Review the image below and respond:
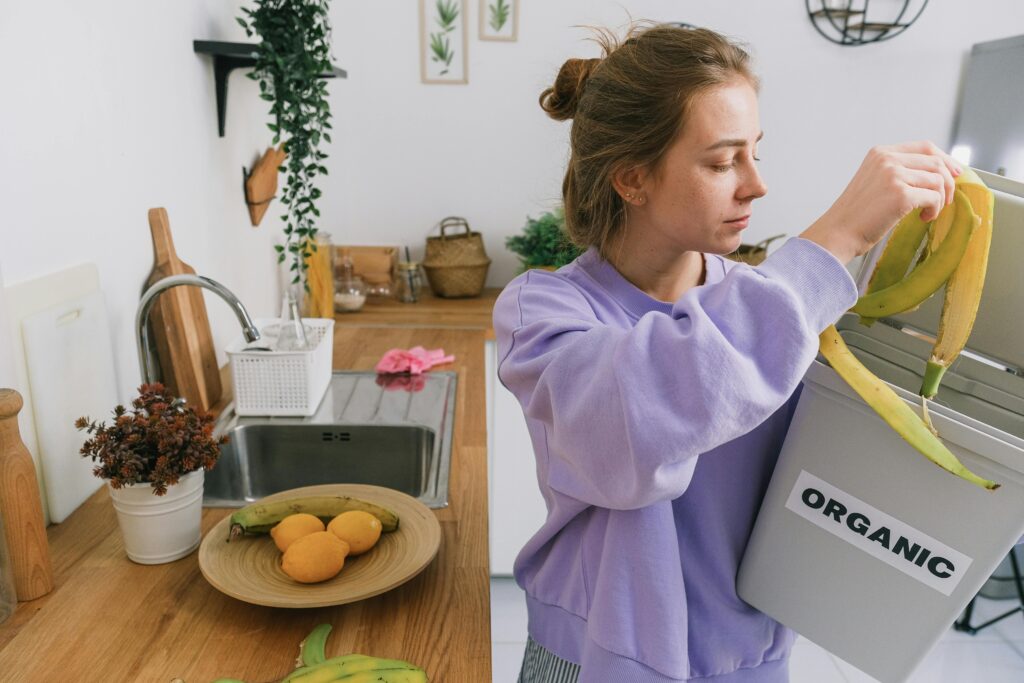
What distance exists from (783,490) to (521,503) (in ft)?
5.08

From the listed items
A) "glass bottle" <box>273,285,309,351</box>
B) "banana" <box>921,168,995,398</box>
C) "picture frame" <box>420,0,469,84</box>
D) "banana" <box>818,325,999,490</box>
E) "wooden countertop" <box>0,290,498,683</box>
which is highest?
"picture frame" <box>420,0,469,84</box>

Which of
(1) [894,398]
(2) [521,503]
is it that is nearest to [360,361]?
(2) [521,503]

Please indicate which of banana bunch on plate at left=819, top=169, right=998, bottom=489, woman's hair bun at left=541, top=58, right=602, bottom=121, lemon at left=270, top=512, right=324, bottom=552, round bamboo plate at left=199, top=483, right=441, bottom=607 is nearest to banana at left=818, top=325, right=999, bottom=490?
banana bunch on plate at left=819, top=169, right=998, bottom=489

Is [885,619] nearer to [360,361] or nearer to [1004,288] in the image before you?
[1004,288]

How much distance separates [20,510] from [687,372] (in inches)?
30.1

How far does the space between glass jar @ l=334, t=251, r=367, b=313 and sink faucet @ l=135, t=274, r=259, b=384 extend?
43.8 inches

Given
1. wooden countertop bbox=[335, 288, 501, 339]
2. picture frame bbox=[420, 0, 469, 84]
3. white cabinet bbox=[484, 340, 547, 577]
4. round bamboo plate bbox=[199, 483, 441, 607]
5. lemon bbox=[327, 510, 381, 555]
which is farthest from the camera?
picture frame bbox=[420, 0, 469, 84]

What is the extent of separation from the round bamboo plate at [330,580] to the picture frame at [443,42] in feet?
5.92

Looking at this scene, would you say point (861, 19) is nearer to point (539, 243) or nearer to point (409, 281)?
point (539, 243)

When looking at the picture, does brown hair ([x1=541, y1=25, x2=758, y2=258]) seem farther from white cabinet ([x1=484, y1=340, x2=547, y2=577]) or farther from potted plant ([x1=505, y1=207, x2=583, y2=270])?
potted plant ([x1=505, y1=207, x2=583, y2=270])

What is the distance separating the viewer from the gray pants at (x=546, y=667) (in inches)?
36.0

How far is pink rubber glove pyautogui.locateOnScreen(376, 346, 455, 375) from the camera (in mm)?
1860

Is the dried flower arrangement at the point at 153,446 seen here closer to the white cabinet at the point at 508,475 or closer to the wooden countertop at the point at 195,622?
the wooden countertop at the point at 195,622

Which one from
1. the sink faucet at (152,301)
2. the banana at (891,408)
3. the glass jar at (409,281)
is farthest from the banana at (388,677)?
the glass jar at (409,281)
